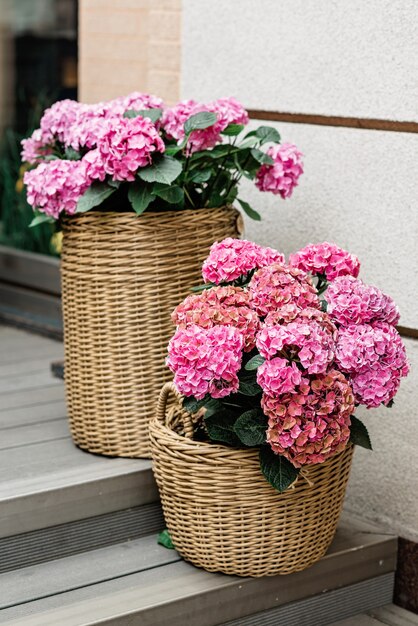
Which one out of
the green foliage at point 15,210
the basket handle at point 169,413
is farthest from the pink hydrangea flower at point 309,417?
the green foliage at point 15,210

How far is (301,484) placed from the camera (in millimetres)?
2535

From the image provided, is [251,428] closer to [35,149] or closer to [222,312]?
[222,312]

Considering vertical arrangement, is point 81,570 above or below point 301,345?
below

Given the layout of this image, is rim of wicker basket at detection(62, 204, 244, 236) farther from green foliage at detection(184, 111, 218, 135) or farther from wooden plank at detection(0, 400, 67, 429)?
wooden plank at detection(0, 400, 67, 429)

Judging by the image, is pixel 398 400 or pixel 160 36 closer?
pixel 398 400

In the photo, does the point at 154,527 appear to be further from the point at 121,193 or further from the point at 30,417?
the point at 121,193

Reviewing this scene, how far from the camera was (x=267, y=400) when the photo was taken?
238 centimetres

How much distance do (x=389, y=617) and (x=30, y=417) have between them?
45.1 inches

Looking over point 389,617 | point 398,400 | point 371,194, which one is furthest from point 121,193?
point 389,617

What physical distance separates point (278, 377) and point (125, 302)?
24.3 inches

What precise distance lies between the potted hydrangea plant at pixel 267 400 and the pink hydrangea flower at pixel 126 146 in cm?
29

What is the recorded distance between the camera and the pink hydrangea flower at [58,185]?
2.75 m

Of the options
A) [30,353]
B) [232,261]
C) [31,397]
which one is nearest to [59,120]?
[232,261]

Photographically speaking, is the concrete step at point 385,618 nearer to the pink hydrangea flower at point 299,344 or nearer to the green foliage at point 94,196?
the pink hydrangea flower at point 299,344
